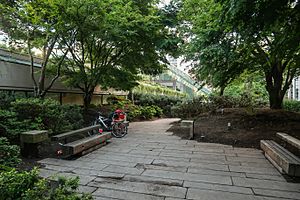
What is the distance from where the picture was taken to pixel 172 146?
520cm

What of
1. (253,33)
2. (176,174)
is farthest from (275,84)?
(176,174)

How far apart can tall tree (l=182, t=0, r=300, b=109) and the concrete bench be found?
6.77 ft

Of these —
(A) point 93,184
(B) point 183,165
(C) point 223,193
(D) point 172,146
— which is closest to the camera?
(C) point 223,193

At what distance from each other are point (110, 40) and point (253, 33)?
427 cm

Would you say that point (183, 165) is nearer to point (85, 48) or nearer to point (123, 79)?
point (123, 79)

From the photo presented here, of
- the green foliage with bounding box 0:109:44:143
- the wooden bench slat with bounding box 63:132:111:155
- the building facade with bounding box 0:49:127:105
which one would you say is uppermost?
the building facade with bounding box 0:49:127:105

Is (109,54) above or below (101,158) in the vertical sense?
above

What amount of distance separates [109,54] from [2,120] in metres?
4.70

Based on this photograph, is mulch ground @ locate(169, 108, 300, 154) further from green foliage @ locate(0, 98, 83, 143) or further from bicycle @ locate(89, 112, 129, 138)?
green foliage @ locate(0, 98, 83, 143)

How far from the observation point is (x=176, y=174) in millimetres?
3211

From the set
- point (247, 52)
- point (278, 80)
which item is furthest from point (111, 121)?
point (278, 80)

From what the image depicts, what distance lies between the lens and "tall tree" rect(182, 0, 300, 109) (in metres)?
3.29

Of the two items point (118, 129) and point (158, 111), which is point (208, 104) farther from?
point (118, 129)

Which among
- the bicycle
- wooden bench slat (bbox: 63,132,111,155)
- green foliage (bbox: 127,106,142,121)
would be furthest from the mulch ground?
green foliage (bbox: 127,106,142,121)
